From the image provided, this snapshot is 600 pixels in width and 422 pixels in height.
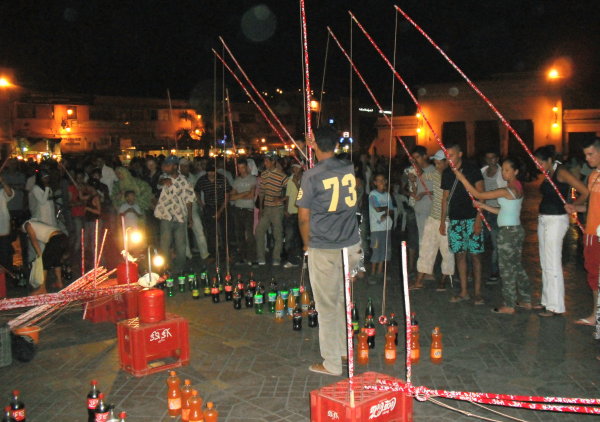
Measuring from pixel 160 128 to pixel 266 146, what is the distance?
11.6m

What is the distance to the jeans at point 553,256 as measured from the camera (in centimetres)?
753

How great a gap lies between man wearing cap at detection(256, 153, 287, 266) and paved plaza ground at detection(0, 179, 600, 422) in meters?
3.26

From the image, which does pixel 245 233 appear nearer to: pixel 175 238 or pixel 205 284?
pixel 175 238

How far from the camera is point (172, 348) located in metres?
6.28

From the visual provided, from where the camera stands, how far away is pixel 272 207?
38.8 feet

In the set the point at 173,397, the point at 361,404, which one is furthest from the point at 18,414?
the point at 361,404

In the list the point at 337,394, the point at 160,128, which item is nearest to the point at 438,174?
the point at 337,394

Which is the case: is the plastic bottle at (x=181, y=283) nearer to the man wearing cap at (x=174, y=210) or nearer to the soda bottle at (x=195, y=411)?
the man wearing cap at (x=174, y=210)

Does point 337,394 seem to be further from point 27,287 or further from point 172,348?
point 27,287

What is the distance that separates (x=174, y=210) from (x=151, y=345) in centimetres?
489

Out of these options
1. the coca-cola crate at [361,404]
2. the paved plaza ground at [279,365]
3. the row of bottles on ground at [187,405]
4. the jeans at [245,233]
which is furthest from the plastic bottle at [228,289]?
the coca-cola crate at [361,404]

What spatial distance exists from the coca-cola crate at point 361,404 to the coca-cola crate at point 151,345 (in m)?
2.50

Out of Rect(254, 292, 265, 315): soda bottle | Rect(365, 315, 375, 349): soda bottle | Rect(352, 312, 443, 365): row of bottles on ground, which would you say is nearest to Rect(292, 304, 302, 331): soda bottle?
Rect(254, 292, 265, 315): soda bottle

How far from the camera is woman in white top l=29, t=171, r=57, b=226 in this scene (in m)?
11.2
